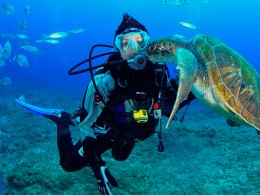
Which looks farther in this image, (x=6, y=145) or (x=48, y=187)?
(x=6, y=145)

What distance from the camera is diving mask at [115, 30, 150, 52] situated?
2574mm

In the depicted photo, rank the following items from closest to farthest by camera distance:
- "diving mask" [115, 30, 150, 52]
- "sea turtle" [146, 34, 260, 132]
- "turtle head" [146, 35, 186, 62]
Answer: "sea turtle" [146, 34, 260, 132], "turtle head" [146, 35, 186, 62], "diving mask" [115, 30, 150, 52]

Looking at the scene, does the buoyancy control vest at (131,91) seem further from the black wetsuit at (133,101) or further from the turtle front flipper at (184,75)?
the turtle front flipper at (184,75)

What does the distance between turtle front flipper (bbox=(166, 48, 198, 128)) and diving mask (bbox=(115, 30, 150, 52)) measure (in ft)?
2.47

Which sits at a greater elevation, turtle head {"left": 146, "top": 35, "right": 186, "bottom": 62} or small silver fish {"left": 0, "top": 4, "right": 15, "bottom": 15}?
turtle head {"left": 146, "top": 35, "right": 186, "bottom": 62}

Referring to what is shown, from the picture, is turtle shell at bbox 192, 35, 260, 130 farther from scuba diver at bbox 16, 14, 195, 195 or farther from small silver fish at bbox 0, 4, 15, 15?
small silver fish at bbox 0, 4, 15, 15

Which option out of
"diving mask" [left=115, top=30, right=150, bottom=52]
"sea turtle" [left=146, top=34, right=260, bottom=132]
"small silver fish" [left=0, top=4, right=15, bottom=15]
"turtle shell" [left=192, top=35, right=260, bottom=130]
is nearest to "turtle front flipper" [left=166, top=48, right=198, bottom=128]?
"sea turtle" [left=146, top=34, right=260, bottom=132]

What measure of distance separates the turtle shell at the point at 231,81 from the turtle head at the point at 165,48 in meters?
0.19

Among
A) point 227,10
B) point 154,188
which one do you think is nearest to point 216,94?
point 154,188

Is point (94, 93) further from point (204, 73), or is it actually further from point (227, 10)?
point (227, 10)

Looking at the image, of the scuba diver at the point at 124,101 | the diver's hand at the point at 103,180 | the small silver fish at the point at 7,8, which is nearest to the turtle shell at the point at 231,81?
the scuba diver at the point at 124,101

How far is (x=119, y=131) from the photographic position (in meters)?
2.60

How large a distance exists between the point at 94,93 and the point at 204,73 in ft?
3.49

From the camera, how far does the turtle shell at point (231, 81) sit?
6.69 ft
